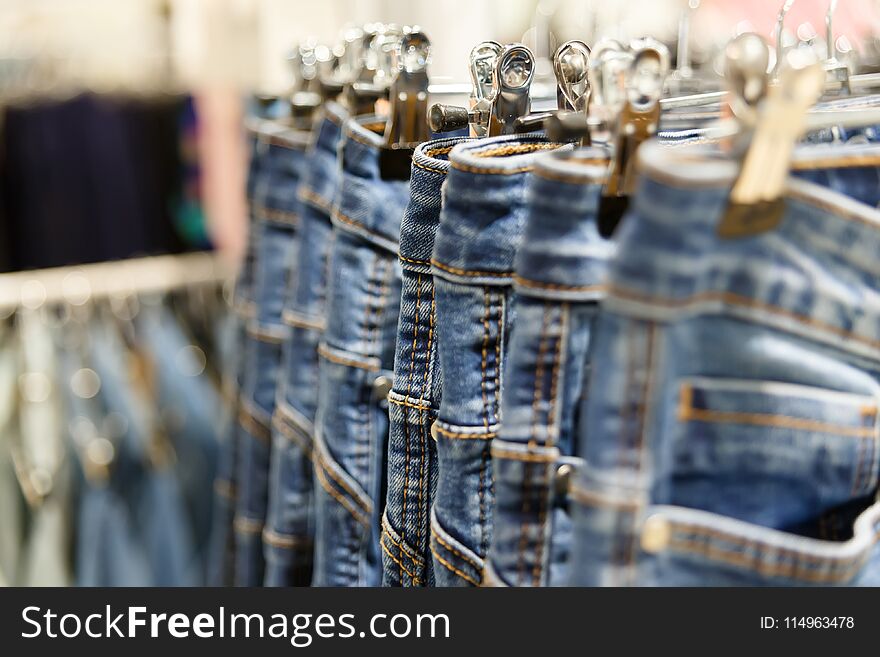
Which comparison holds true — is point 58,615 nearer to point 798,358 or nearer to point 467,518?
point 467,518

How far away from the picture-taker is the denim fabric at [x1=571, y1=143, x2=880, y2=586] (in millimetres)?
360

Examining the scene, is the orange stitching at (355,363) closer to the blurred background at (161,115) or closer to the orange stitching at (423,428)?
the orange stitching at (423,428)

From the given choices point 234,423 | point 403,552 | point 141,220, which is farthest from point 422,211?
point 141,220

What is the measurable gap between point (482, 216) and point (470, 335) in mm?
Answer: 67

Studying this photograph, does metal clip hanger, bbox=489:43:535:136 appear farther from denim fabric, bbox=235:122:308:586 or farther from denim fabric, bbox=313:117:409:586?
denim fabric, bbox=235:122:308:586

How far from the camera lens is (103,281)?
146cm

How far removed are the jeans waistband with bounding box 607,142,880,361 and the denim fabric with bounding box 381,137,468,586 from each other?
Result: 0.66 ft

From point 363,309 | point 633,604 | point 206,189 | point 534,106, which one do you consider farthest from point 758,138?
point 206,189

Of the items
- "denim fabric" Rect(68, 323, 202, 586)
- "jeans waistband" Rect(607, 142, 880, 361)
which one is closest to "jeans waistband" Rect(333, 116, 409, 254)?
"jeans waistband" Rect(607, 142, 880, 361)

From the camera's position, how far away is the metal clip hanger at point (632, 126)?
0.42 metres

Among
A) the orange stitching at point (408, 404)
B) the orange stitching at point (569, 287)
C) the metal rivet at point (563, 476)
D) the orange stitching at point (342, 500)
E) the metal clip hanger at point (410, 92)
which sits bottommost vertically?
the orange stitching at point (342, 500)

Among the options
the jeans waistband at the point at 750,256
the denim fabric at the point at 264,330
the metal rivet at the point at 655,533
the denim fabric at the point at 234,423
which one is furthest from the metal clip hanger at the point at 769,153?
the denim fabric at the point at 234,423

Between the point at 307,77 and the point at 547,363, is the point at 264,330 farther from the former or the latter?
the point at 547,363

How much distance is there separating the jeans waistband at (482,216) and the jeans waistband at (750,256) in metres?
0.11
